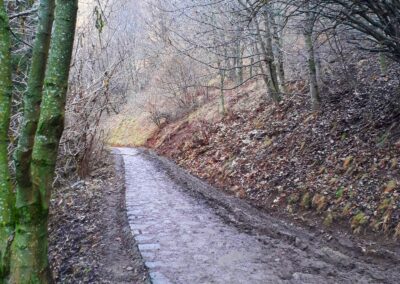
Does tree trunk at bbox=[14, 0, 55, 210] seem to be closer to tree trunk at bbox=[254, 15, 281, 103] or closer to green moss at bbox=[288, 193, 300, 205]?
green moss at bbox=[288, 193, 300, 205]

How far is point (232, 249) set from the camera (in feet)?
18.6

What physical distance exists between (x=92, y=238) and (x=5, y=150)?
10.5 feet

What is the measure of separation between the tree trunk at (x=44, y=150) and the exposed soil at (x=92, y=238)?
4.90 feet

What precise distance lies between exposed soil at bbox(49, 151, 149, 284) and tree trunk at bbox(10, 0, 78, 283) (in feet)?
4.90

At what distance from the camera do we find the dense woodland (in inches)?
134

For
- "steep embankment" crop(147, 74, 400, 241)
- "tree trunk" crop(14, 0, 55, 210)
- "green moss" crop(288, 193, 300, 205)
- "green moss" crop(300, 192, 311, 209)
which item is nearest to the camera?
"tree trunk" crop(14, 0, 55, 210)

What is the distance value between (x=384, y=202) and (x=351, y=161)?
1.48 metres

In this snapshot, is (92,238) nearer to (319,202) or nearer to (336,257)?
(336,257)

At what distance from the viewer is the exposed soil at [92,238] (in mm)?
5012

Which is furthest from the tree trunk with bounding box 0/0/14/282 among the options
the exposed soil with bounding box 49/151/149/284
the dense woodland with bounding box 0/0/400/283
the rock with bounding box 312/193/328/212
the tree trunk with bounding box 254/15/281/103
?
the tree trunk with bounding box 254/15/281/103

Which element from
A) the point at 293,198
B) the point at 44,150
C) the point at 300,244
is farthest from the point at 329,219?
the point at 44,150

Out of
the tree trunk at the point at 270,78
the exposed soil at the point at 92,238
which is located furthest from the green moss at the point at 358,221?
the tree trunk at the point at 270,78

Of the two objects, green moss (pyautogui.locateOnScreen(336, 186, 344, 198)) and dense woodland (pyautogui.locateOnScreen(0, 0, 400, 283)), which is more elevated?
dense woodland (pyautogui.locateOnScreen(0, 0, 400, 283))

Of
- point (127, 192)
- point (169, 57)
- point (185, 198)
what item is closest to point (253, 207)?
point (185, 198)
